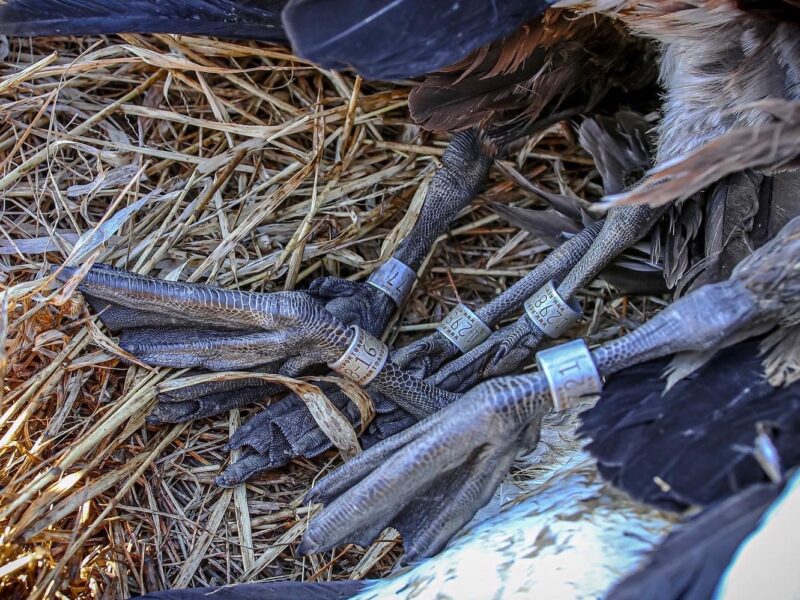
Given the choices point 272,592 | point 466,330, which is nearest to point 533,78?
point 466,330

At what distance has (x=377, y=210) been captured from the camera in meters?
2.16

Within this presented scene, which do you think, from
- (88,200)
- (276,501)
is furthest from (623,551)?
(88,200)

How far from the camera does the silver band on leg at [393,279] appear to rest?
200 cm

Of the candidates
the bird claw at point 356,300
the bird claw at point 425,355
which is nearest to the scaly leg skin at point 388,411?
the bird claw at point 425,355

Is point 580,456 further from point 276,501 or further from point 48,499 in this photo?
point 48,499

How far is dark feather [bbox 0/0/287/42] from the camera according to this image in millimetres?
1664

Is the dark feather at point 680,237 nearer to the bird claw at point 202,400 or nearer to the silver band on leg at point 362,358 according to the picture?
the silver band on leg at point 362,358

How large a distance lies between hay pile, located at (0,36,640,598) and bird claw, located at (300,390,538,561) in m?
0.22

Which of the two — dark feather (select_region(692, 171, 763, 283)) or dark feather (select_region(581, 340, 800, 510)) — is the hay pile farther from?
dark feather (select_region(581, 340, 800, 510))

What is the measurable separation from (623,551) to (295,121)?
1.32m

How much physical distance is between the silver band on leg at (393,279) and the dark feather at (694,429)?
0.68 meters

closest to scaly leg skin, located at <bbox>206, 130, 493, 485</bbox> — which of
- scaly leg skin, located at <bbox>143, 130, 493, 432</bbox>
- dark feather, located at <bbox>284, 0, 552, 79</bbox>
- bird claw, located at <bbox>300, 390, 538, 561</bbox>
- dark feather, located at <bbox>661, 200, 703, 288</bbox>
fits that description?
scaly leg skin, located at <bbox>143, 130, 493, 432</bbox>

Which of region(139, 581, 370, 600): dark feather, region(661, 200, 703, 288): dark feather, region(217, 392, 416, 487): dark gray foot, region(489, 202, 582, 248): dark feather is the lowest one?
region(139, 581, 370, 600): dark feather

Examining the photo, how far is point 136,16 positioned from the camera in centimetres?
168
